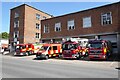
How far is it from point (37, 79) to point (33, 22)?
39.4m

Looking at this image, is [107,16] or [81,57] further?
[107,16]

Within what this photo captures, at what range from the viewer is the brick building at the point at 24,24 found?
4469 cm

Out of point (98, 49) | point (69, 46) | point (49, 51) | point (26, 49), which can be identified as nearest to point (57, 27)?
point (26, 49)

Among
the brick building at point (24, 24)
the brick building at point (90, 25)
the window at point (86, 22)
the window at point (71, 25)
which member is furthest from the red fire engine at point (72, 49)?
the brick building at point (24, 24)

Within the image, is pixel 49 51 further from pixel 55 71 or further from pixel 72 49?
pixel 55 71

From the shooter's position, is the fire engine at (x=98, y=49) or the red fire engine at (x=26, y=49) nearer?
the fire engine at (x=98, y=49)

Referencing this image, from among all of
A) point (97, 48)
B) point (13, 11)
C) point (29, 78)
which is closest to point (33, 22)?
point (13, 11)

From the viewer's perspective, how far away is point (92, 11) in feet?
103

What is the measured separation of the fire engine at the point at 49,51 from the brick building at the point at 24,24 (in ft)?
60.2

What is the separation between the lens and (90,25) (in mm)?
31484

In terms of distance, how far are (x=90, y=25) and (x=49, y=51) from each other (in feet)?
31.9

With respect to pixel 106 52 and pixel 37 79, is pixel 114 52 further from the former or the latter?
pixel 37 79

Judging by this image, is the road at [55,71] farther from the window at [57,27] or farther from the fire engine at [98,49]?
the window at [57,27]

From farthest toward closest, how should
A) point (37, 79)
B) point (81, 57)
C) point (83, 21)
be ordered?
point (83, 21)
point (81, 57)
point (37, 79)
